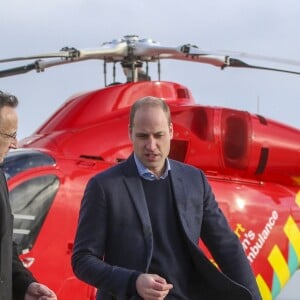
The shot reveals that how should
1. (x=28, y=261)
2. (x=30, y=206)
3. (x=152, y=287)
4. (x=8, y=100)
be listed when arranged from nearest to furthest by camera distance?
(x=152, y=287)
(x=8, y=100)
(x=28, y=261)
(x=30, y=206)

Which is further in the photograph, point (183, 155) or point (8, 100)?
point (183, 155)

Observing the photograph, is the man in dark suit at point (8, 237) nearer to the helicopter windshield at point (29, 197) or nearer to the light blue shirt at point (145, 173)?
the light blue shirt at point (145, 173)

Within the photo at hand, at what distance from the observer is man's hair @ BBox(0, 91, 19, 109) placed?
9.06ft

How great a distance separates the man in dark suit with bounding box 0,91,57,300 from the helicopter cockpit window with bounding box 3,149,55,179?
3.20 metres

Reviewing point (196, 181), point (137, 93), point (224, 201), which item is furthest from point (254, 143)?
point (196, 181)

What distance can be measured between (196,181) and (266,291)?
426cm

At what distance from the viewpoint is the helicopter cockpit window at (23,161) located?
6085mm

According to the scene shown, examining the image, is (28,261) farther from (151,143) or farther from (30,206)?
(151,143)

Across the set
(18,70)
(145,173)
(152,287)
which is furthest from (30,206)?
(152,287)

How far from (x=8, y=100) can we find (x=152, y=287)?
0.81 meters

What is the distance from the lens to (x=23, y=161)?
20.2 ft

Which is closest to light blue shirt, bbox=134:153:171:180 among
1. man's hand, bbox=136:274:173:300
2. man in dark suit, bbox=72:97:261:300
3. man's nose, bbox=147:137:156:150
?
man in dark suit, bbox=72:97:261:300

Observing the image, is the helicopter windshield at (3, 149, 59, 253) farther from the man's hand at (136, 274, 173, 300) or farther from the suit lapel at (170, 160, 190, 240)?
the man's hand at (136, 274, 173, 300)

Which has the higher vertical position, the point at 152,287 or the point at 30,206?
the point at 152,287
